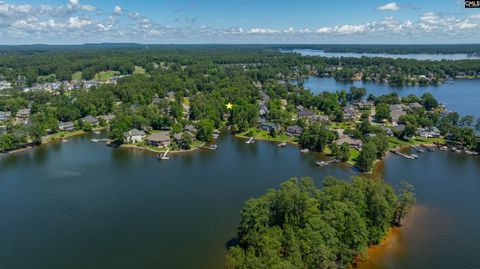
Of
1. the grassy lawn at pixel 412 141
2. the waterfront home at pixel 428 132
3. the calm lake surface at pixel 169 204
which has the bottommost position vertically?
the calm lake surface at pixel 169 204

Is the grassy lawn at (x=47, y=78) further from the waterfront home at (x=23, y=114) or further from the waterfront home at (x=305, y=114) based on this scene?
the waterfront home at (x=305, y=114)

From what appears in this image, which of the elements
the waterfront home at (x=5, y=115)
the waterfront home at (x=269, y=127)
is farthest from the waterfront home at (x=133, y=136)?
the waterfront home at (x=5, y=115)

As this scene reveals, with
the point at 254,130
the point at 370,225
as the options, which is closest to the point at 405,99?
the point at 254,130

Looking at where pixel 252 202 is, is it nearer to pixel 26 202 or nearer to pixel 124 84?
pixel 26 202

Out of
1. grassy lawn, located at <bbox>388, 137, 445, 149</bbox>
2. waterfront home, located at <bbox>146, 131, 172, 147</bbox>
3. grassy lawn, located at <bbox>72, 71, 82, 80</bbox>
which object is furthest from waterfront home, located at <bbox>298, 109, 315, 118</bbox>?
grassy lawn, located at <bbox>72, 71, 82, 80</bbox>

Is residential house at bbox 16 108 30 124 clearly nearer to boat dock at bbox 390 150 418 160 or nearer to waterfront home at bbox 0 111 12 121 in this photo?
waterfront home at bbox 0 111 12 121
